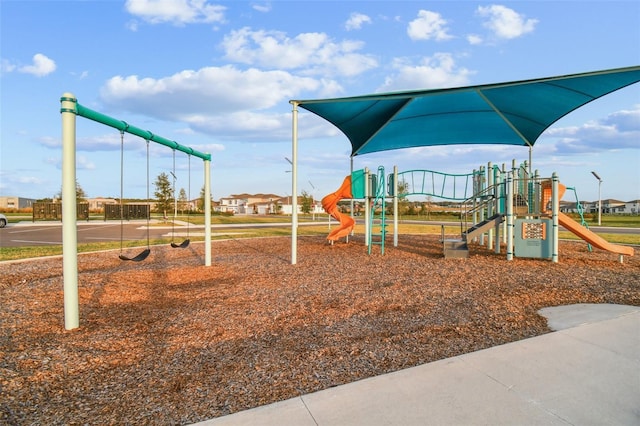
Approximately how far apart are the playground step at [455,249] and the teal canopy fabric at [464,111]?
13.8 feet

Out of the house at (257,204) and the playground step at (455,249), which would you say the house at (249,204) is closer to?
the house at (257,204)

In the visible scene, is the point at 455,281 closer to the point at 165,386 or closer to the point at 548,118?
the point at 165,386

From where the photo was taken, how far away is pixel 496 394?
281cm

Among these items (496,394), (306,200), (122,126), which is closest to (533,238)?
(496,394)

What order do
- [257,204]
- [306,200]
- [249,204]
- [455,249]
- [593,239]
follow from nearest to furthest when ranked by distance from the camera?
1. [593,239]
2. [455,249]
3. [306,200]
4. [257,204]
5. [249,204]

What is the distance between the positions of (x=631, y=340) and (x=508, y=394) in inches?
84.0

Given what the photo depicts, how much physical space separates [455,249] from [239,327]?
7.86 m

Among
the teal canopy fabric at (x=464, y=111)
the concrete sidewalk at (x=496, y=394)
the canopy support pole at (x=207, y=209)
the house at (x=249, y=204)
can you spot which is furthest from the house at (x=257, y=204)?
the concrete sidewalk at (x=496, y=394)

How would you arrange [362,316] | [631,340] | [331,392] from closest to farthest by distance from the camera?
[331,392] → [631,340] → [362,316]

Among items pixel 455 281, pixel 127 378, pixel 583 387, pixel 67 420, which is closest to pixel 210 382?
pixel 127 378

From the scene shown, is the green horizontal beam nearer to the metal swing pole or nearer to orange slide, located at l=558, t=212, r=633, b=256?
the metal swing pole

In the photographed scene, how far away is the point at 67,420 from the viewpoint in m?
2.71

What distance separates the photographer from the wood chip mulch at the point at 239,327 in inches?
120

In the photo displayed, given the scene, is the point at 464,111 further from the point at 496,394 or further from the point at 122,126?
the point at 496,394
